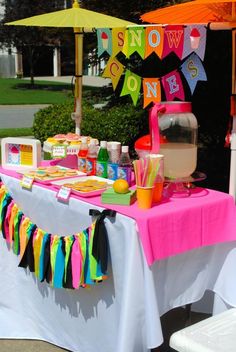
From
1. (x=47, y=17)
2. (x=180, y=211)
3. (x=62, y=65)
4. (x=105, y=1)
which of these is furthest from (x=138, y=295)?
(x=62, y=65)

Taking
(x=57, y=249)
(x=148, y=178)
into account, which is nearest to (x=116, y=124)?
(x=57, y=249)

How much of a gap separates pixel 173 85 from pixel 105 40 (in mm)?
711

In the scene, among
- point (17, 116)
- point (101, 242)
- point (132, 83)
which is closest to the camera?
point (101, 242)

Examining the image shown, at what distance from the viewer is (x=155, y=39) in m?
3.37

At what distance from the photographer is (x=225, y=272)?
116 inches

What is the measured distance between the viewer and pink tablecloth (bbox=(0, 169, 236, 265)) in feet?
8.32

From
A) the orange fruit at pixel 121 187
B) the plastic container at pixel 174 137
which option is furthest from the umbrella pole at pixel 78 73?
the orange fruit at pixel 121 187

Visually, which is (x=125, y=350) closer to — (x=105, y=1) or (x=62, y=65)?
(x=105, y=1)

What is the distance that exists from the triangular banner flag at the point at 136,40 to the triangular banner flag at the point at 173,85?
8.8 inches

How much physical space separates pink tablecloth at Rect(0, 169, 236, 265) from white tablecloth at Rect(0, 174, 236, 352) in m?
0.06

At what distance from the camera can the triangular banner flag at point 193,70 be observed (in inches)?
130

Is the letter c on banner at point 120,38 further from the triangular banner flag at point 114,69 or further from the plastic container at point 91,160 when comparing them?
the plastic container at point 91,160

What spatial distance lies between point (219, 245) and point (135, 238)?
2.12ft

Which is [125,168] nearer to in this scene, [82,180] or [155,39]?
[82,180]
